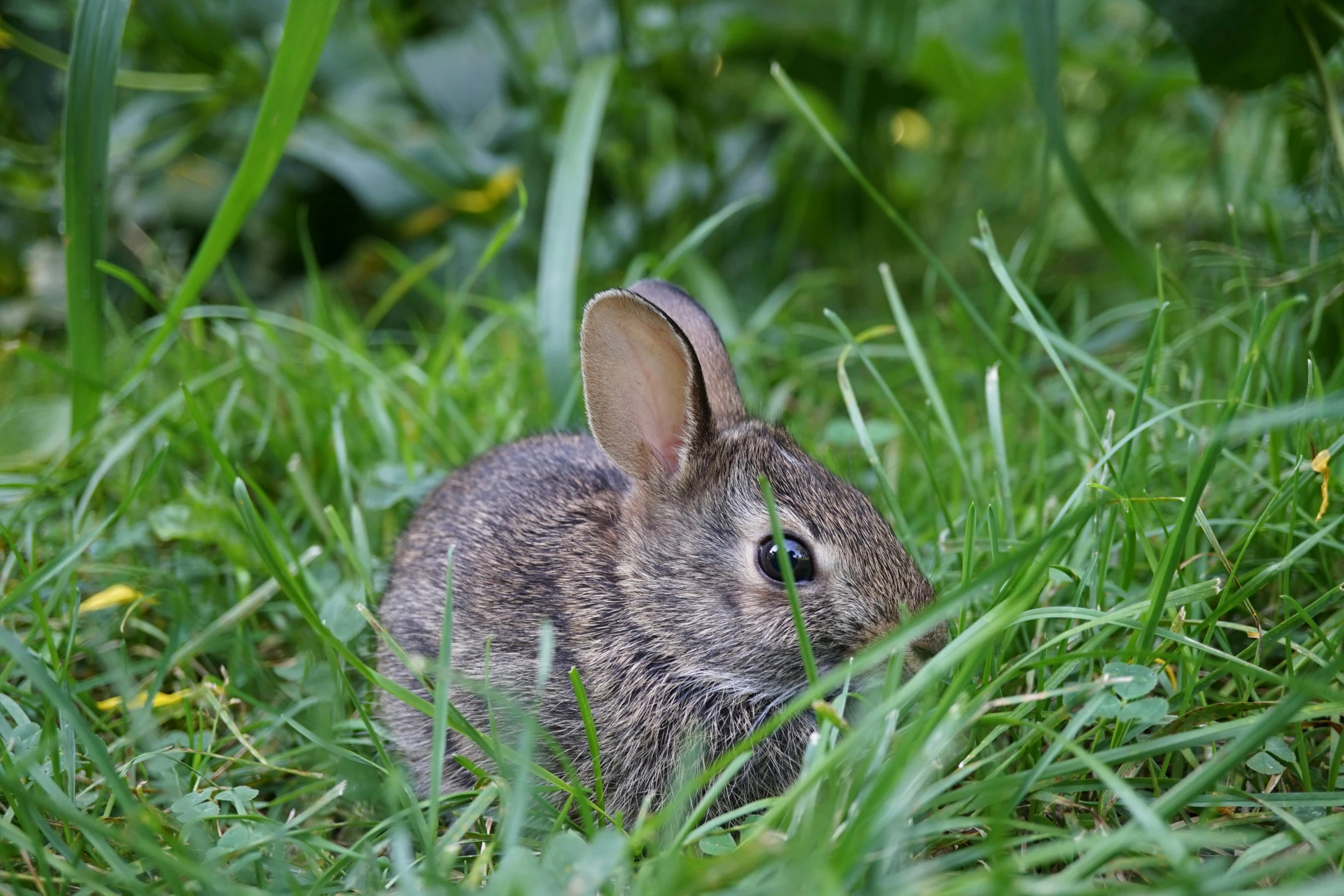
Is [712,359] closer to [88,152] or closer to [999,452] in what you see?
[999,452]

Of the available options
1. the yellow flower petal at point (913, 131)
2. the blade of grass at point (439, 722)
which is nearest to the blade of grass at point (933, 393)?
the blade of grass at point (439, 722)

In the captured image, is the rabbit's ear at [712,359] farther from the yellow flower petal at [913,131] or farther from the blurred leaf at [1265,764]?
the yellow flower petal at [913,131]

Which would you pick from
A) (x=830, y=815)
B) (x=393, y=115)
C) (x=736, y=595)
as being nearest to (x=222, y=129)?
(x=393, y=115)

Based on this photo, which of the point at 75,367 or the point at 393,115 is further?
the point at 393,115

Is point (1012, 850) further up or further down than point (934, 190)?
further down

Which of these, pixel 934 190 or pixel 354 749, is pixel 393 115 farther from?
pixel 354 749

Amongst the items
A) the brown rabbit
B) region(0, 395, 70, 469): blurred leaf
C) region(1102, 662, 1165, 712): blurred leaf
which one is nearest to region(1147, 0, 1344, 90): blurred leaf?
the brown rabbit
